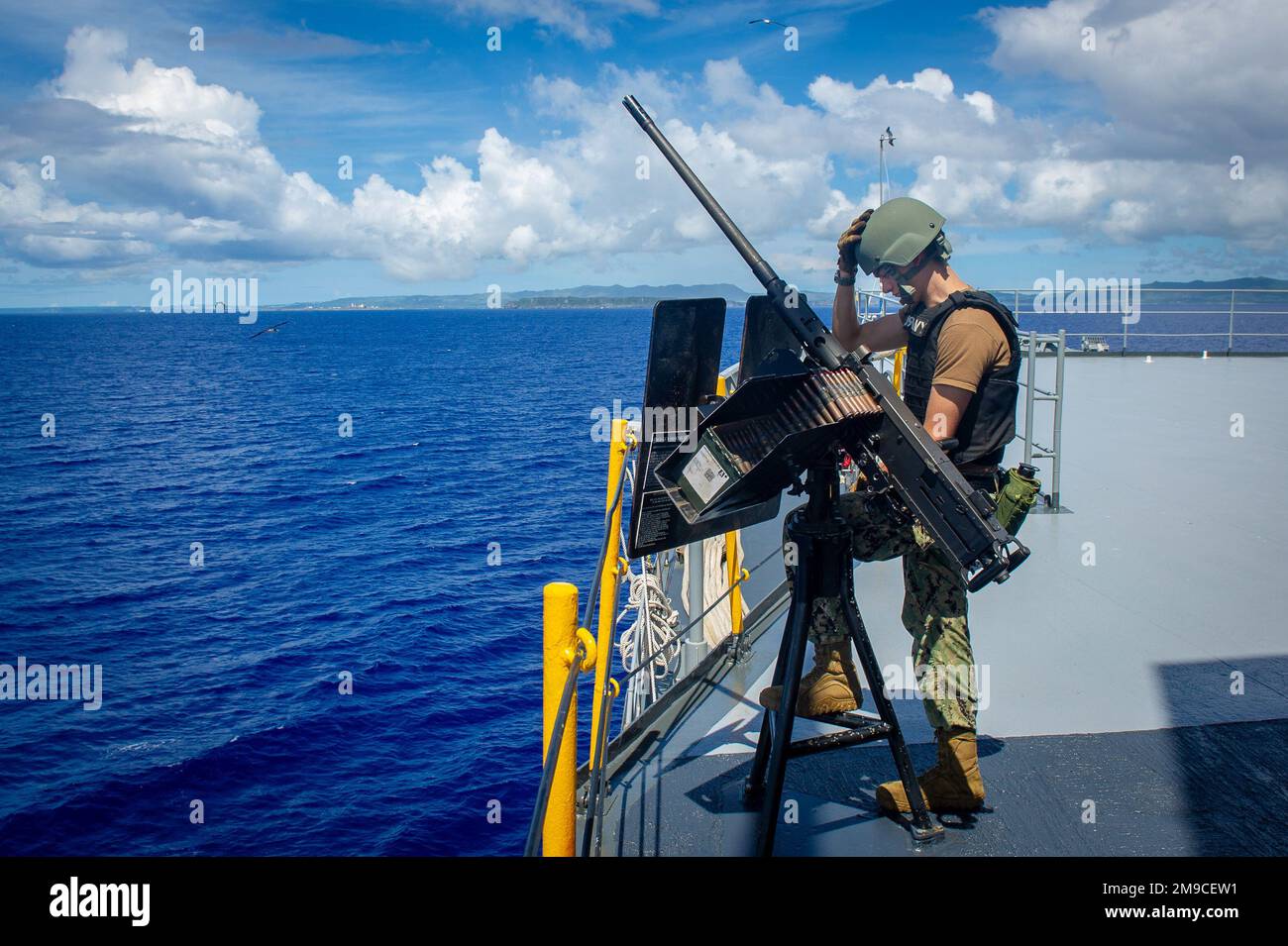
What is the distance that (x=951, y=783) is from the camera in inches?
→ 158

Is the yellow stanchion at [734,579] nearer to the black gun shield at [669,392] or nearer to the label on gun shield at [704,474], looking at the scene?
the black gun shield at [669,392]

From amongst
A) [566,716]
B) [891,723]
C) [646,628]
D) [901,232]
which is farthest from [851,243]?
[646,628]

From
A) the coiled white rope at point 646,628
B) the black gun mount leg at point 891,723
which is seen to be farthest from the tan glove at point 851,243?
the coiled white rope at point 646,628

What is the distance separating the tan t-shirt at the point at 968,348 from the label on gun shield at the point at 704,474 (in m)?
0.94

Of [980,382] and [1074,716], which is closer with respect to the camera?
[980,382]

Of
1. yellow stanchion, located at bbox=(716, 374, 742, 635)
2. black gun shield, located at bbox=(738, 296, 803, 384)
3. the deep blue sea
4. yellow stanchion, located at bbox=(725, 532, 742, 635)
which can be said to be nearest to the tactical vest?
black gun shield, located at bbox=(738, 296, 803, 384)

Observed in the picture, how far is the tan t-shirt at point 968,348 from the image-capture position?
3.61m

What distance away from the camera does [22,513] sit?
34.9 metres

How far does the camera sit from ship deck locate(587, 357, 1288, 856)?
405 centimetres

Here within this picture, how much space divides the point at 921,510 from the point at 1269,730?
273 cm

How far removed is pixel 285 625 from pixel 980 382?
2245 cm

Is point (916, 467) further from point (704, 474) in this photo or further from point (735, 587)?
point (735, 587)

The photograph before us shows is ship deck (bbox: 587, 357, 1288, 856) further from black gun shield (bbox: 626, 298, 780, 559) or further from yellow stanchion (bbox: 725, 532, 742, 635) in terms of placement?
black gun shield (bbox: 626, 298, 780, 559)
